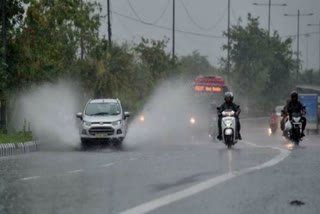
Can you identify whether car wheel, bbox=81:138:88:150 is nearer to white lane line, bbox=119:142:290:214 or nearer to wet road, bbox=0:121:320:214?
wet road, bbox=0:121:320:214

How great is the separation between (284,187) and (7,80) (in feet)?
77.3

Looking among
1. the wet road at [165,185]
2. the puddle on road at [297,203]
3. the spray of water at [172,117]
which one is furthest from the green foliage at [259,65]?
the puddle on road at [297,203]

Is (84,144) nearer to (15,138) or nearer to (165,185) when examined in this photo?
(15,138)

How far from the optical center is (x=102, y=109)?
31.8 meters

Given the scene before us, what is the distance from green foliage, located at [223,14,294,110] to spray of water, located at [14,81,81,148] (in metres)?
47.7

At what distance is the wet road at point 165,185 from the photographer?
37.9 ft

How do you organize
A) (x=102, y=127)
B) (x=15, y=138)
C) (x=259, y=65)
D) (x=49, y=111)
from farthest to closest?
(x=259, y=65) → (x=49, y=111) → (x=15, y=138) → (x=102, y=127)

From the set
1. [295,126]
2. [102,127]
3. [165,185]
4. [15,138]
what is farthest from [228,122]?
[165,185]

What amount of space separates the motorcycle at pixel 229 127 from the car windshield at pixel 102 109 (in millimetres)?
5631

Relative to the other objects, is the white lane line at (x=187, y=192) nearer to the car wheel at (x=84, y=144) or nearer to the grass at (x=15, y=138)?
the car wheel at (x=84, y=144)

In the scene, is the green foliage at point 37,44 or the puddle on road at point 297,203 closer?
the puddle on road at point 297,203

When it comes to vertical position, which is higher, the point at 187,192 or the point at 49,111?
the point at 187,192

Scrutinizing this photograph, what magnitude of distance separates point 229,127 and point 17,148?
7.15 m

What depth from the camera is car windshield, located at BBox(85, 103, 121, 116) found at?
31.3 meters
